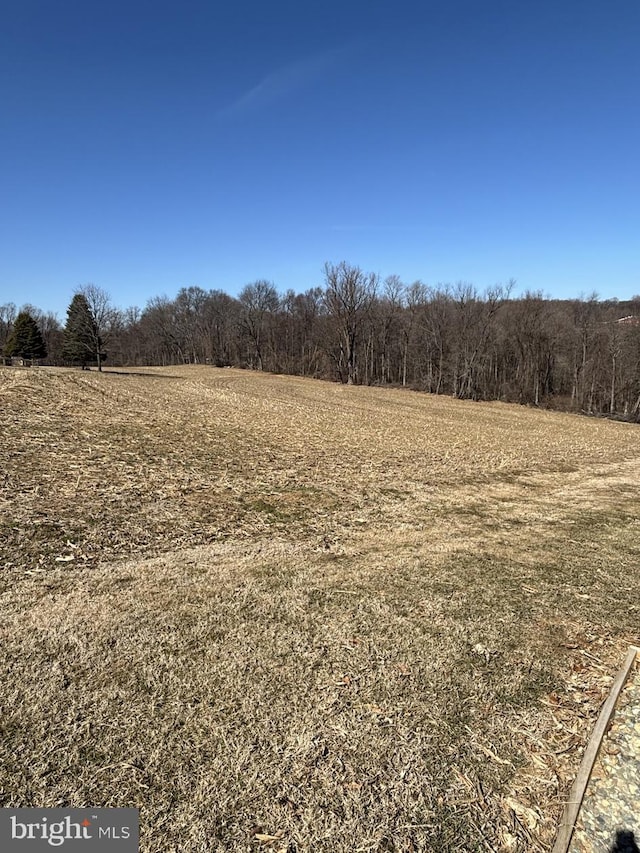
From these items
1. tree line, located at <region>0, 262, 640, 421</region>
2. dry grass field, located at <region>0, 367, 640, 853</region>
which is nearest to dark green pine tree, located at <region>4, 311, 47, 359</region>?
tree line, located at <region>0, 262, 640, 421</region>

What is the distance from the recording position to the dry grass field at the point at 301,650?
8.22 ft

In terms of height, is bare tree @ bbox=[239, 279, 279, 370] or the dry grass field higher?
bare tree @ bbox=[239, 279, 279, 370]

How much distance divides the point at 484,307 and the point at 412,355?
31.9ft

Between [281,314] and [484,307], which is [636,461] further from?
[281,314]

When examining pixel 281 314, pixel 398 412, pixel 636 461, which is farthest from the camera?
pixel 281 314

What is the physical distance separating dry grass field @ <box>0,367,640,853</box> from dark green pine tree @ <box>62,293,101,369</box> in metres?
37.5

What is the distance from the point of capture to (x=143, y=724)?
2959 mm

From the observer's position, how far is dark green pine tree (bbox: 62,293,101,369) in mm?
42562

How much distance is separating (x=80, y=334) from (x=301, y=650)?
48345 millimetres

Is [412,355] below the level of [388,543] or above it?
above

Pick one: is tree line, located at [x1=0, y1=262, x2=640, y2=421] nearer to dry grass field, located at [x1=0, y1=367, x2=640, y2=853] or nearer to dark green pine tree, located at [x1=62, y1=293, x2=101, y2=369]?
dark green pine tree, located at [x1=62, y1=293, x2=101, y2=369]

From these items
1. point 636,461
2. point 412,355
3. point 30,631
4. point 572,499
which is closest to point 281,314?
point 412,355

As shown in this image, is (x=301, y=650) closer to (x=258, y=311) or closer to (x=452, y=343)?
(x=452, y=343)

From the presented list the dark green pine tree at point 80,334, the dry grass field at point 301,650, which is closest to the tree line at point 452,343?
the dark green pine tree at point 80,334
